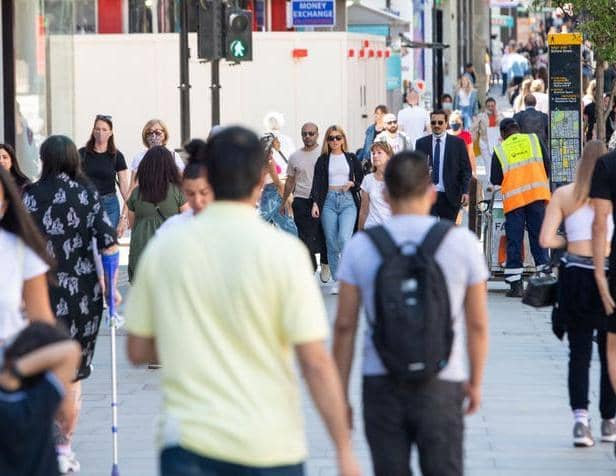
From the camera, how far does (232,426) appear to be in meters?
4.35

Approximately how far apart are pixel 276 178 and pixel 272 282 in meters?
12.1

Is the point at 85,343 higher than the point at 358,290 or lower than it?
lower

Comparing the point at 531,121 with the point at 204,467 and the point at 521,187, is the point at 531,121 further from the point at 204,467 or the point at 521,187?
the point at 204,467

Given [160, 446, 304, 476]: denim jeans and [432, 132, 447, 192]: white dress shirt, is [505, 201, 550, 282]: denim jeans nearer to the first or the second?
[432, 132, 447, 192]: white dress shirt

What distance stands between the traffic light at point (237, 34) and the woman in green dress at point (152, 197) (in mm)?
6746

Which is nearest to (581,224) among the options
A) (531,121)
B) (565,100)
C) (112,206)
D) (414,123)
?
(112,206)

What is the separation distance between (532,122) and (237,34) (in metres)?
3.71

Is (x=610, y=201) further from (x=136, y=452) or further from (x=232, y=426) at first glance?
(x=232, y=426)

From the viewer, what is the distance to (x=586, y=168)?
8.48 m

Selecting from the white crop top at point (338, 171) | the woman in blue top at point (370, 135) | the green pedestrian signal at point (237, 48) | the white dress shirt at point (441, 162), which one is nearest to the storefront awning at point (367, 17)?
the woman in blue top at point (370, 135)

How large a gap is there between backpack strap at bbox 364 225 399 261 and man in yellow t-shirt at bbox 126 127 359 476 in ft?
2.72

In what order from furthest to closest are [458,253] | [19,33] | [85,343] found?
[19,33]
[85,343]
[458,253]

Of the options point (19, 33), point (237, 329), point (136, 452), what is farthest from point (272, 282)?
A: point (19, 33)

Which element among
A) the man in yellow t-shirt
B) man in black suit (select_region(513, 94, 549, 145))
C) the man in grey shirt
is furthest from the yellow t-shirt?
man in black suit (select_region(513, 94, 549, 145))
